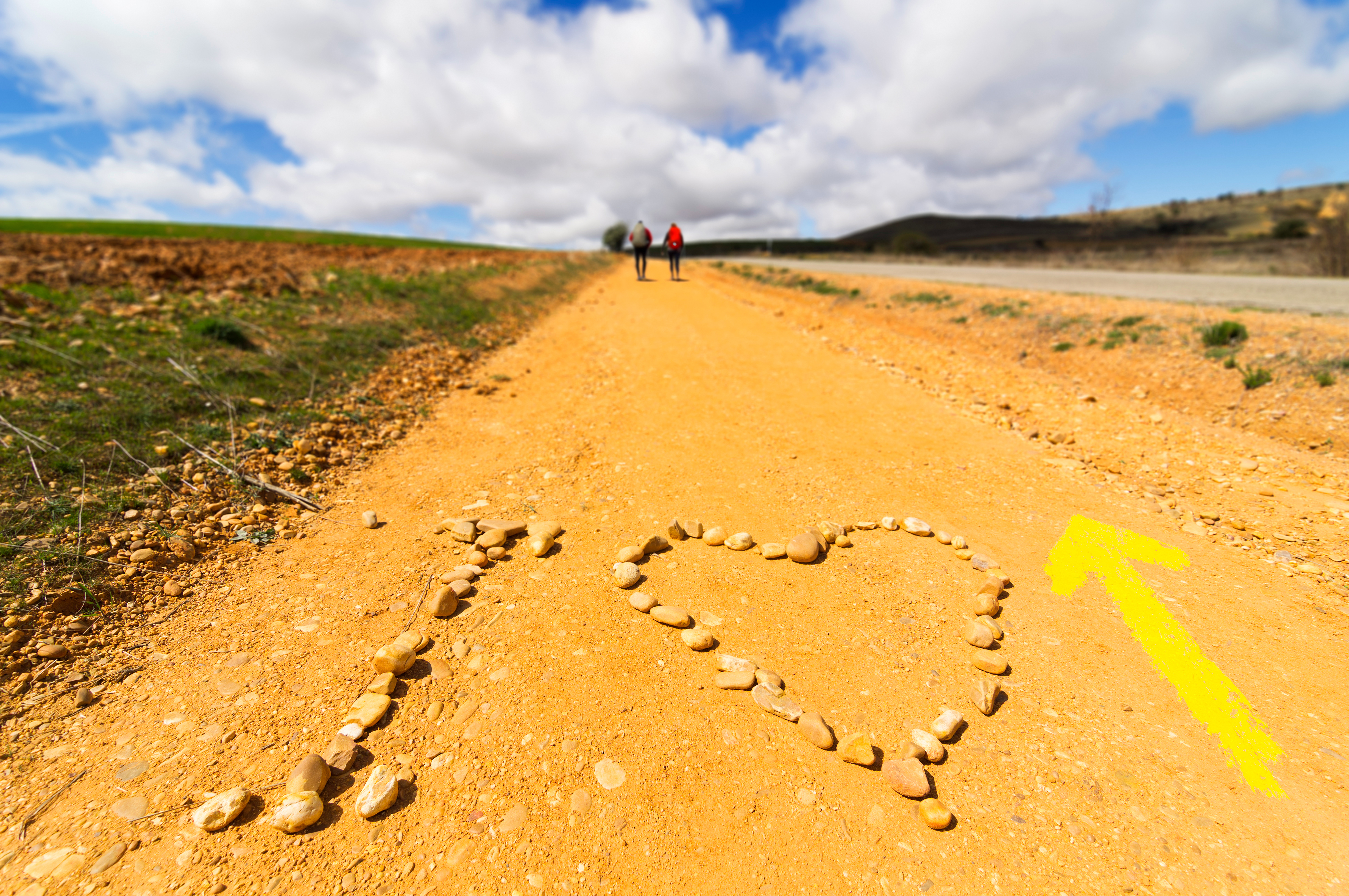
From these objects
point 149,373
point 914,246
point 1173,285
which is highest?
point 914,246

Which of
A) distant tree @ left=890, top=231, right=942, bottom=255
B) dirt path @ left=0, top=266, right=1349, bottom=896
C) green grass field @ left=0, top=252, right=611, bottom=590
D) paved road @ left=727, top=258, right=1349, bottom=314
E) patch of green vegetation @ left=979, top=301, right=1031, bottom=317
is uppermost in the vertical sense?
distant tree @ left=890, top=231, right=942, bottom=255

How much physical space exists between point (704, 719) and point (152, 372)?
651 centimetres

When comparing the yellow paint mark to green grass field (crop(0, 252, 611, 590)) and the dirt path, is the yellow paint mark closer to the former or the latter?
the dirt path

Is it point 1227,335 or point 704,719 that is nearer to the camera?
point 704,719

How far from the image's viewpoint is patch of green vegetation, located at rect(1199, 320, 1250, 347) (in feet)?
24.4

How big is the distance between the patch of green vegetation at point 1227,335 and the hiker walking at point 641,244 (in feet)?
60.2

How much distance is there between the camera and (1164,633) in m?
2.87

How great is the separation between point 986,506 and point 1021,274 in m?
20.5

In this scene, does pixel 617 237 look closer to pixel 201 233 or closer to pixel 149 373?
pixel 201 233

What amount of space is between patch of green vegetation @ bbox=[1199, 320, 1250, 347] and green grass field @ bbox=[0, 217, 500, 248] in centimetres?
3318

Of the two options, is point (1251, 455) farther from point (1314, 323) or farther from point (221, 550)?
point (221, 550)

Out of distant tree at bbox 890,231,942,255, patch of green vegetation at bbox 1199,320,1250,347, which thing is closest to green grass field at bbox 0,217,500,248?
patch of green vegetation at bbox 1199,320,1250,347

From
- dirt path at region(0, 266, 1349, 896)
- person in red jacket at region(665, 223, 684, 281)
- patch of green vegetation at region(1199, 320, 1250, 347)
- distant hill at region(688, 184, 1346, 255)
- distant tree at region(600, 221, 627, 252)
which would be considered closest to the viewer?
dirt path at region(0, 266, 1349, 896)

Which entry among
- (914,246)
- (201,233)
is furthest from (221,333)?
(914,246)
